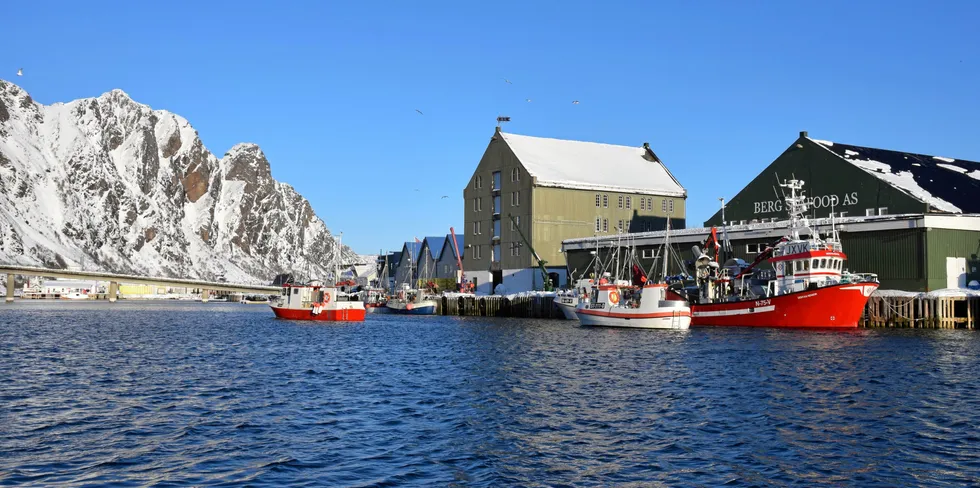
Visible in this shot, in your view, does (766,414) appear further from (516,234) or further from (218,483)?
(516,234)

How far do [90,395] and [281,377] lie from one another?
27.6 ft

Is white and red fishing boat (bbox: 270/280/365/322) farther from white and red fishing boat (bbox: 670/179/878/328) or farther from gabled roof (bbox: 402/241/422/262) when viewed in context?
gabled roof (bbox: 402/241/422/262)

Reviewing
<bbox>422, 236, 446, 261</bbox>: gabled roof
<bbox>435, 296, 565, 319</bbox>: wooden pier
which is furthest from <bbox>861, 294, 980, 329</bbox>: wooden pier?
<bbox>422, 236, 446, 261</bbox>: gabled roof

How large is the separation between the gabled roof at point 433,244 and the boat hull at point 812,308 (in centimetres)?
8843

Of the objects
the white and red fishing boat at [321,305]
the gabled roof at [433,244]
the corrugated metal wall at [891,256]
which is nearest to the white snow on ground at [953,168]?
the corrugated metal wall at [891,256]

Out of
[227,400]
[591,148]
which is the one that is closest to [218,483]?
[227,400]

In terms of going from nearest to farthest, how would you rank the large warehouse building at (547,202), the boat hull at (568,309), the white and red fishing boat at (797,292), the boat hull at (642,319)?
the white and red fishing boat at (797,292)
the boat hull at (642,319)
the boat hull at (568,309)
the large warehouse building at (547,202)

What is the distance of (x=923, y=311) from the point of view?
217 ft

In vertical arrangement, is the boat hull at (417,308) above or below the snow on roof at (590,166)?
below

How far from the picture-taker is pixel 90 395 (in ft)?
103

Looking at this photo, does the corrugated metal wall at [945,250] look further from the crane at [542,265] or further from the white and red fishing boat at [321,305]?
the white and red fishing boat at [321,305]

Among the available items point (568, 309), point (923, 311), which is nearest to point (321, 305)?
point (568, 309)

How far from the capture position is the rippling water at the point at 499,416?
20000mm

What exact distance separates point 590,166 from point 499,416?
299 ft
